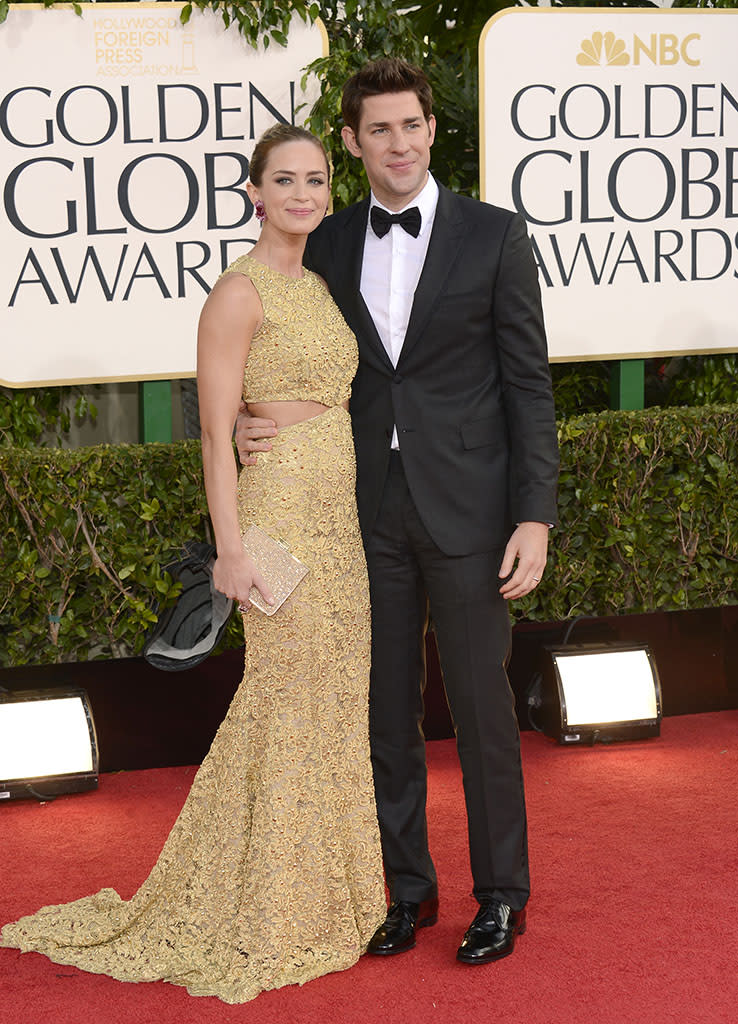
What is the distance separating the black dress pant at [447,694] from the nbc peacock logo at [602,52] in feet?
8.00

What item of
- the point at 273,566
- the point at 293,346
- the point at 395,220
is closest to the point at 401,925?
the point at 273,566

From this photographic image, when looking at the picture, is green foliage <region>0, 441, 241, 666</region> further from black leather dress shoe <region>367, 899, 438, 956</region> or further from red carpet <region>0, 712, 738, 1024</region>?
black leather dress shoe <region>367, 899, 438, 956</region>

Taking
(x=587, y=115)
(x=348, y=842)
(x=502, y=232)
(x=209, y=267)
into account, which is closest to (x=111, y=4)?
(x=209, y=267)

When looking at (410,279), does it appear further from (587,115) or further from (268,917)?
(587,115)

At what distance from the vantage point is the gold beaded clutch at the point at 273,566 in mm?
2891

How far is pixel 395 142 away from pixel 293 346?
0.51 meters

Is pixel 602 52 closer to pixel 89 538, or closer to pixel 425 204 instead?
pixel 425 204

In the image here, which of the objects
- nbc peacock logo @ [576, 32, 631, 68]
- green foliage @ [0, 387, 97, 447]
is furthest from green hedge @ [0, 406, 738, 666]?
nbc peacock logo @ [576, 32, 631, 68]

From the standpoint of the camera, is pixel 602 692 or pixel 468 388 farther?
pixel 602 692

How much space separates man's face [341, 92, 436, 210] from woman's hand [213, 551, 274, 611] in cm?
89

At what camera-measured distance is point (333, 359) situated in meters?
2.90

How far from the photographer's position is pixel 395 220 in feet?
9.70

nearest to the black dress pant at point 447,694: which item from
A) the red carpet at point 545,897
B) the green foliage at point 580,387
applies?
the red carpet at point 545,897

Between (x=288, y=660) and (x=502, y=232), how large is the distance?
3.53 ft
